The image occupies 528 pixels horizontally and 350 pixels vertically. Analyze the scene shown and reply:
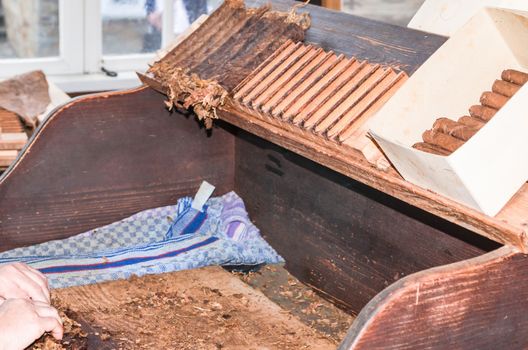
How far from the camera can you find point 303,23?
220 centimetres

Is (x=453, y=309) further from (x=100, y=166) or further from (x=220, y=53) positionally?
(x=100, y=166)

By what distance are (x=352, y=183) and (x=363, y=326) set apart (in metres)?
0.84

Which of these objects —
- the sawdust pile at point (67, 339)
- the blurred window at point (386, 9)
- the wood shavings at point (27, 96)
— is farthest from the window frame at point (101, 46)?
the blurred window at point (386, 9)

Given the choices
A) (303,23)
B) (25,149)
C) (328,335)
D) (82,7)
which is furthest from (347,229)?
(82,7)

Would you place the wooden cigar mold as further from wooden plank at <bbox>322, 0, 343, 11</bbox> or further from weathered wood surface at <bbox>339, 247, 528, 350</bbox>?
wooden plank at <bbox>322, 0, 343, 11</bbox>

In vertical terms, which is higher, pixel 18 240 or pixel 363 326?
pixel 363 326

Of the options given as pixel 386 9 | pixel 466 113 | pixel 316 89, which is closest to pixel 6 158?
pixel 316 89

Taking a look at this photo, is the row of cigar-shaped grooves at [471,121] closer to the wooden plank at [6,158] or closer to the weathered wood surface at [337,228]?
the weathered wood surface at [337,228]

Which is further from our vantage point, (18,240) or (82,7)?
(82,7)

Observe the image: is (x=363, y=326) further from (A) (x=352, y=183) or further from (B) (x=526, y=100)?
(A) (x=352, y=183)

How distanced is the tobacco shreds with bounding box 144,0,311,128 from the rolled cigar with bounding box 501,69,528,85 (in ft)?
1.98

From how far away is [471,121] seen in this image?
167cm

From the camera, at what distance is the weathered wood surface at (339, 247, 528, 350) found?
140 centimetres

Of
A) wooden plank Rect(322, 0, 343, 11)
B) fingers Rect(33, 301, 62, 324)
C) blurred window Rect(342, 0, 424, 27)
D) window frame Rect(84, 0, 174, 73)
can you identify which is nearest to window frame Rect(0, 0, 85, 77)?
window frame Rect(84, 0, 174, 73)
